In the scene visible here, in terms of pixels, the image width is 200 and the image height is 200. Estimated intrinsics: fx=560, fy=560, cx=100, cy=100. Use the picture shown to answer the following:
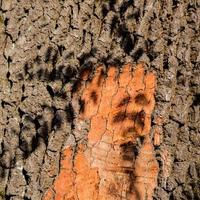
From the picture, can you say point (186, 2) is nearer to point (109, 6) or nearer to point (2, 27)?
point (109, 6)

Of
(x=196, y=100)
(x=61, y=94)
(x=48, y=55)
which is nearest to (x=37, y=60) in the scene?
(x=48, y=55)

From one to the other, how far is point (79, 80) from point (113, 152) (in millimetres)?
568

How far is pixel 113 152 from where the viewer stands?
388cm

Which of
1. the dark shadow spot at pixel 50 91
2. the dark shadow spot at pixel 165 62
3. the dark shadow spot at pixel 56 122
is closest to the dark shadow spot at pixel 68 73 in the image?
the dark shadow spot at pixel 50 91

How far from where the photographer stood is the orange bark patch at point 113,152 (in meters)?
3.86

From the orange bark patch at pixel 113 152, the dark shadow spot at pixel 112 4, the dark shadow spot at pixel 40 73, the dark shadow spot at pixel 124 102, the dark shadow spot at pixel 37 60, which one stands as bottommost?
the orange bark patch at pixel 113 152

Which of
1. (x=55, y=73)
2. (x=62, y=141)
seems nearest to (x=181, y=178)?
(x=62, y=141)

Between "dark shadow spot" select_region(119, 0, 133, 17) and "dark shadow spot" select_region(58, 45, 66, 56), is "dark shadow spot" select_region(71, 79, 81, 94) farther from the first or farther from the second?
"dark shadow spot" select_region(119, 0, 133, 17)

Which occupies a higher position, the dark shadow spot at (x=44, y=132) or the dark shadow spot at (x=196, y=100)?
the dark shadow spot at (x=196, y=100)

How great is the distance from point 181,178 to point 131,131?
0.48m

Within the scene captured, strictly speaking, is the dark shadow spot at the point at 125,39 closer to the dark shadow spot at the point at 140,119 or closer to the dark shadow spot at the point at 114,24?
the dark shadow spot at the point at 114,24

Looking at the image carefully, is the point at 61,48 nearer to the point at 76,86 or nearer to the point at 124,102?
the point at 76,86

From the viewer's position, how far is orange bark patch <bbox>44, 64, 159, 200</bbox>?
386 centimetres

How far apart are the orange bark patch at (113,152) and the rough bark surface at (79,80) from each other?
2 centimetres
